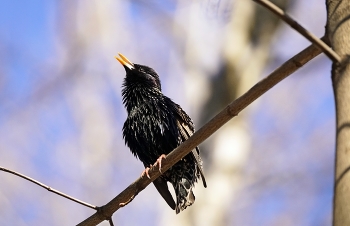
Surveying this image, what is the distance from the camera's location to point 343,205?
160 centimetres

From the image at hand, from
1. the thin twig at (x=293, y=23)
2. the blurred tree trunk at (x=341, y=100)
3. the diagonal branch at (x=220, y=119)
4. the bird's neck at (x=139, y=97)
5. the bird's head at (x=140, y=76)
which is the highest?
the bird's head at (x=140, y=76)

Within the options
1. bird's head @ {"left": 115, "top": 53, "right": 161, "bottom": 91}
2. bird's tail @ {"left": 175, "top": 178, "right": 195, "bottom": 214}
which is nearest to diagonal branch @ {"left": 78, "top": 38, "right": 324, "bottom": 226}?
bird's tail @ {"left": 175, "top": 178, "right": 195, "bottom": 214}

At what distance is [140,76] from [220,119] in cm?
276

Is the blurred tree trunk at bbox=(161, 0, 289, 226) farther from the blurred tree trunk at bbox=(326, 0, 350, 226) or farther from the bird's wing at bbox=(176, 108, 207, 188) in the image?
the blurred tree trunk at bbox=(326, 0, 350, 226)

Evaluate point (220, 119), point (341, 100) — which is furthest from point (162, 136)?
point (341, 100)

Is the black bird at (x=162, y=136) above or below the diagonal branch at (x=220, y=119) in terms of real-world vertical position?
above

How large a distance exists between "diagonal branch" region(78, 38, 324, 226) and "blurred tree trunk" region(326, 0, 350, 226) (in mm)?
110

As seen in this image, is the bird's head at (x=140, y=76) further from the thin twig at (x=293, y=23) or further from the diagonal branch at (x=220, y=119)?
the thin twig at (x=293, y=23)

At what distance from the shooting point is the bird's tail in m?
4.84

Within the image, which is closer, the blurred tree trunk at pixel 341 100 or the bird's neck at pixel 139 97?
the blurred tree trunk at pixel 341 100

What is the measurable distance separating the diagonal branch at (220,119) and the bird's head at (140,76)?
5.49ft

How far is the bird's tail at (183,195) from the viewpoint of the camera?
484 centimetres

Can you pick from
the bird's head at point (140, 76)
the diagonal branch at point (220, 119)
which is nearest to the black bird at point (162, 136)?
the bird's head at point (140, 76)

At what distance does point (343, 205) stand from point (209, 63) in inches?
257
